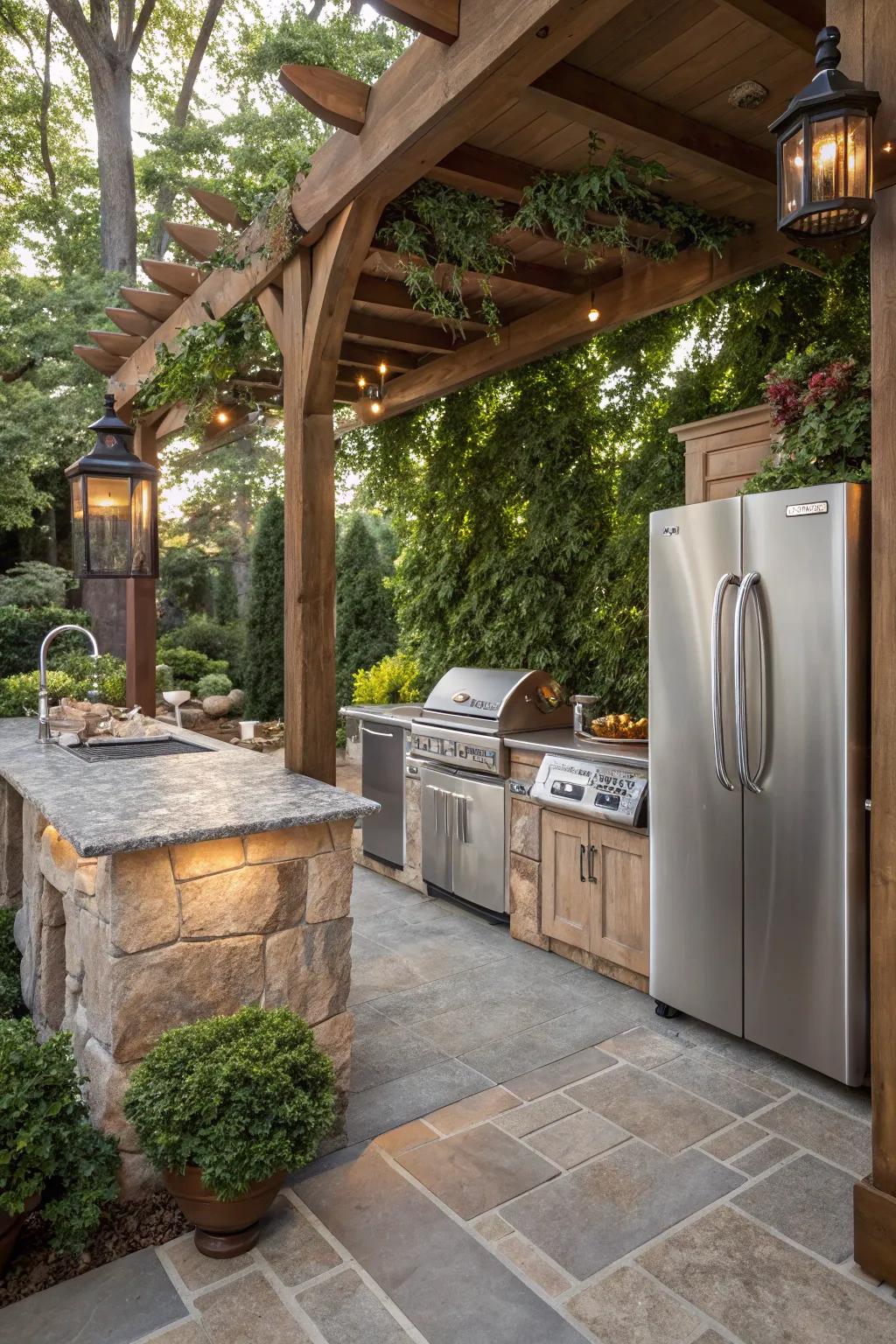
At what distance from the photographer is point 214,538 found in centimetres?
1355

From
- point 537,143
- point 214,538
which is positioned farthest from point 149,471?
→ point 214,538

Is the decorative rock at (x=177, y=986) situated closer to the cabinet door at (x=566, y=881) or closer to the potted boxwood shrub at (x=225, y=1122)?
the potted boxwood shrub at (x=225, y=1122)

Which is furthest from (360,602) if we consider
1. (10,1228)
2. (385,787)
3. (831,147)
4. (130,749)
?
(831,147)

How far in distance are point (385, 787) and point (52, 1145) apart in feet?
10.4

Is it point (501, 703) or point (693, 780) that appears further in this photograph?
point (501, 703)

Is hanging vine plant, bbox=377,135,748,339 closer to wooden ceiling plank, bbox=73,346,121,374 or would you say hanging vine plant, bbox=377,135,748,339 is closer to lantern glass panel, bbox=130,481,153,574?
lantern glass panel, bbox=130,481,153,574

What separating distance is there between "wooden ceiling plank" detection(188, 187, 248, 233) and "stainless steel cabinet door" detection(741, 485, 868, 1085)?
227cm

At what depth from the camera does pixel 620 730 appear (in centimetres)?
405

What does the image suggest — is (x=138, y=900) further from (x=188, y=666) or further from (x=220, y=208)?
(x=188, y=666)

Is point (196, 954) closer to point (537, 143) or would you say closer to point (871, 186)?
point (871, 186)

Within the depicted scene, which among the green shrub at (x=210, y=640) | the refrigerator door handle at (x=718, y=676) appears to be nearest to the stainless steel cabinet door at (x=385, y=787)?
the refrigerator door handle at (x=718, y=676)

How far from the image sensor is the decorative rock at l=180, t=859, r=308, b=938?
2.39 metres

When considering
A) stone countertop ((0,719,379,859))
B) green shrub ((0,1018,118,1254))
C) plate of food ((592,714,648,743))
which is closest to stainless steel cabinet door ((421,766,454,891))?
plate of food ((592,714,648,743))

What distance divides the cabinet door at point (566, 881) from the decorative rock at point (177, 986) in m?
1.62
